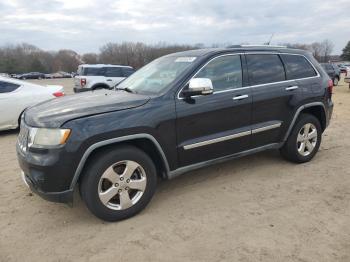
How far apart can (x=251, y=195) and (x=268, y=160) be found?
144 cm

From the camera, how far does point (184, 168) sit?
3867 mm

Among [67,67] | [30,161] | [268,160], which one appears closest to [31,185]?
[30,161]

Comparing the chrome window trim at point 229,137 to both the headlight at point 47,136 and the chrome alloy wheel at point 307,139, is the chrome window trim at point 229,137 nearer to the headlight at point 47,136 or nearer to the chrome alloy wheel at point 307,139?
the chrome alloy wheel at point 307,139

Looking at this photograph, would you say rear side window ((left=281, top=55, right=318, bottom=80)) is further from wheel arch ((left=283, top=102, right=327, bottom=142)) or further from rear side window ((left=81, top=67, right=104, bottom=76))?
rear side window ((left=81, top=67, right=104, bottom=76))

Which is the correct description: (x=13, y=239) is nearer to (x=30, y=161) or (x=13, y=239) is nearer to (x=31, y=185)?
(x=31, y=185)

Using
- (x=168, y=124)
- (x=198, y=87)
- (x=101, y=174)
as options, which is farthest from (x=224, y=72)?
(x=101, y=174)

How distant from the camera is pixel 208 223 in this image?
134 inches

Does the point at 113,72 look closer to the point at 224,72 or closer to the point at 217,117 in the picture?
the point at 224,72

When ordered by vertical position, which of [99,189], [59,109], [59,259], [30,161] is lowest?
[59,259]

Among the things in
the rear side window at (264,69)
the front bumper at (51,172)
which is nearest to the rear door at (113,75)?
the rear side window at (264,69)

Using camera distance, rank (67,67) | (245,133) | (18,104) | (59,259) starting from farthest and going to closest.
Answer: (67,67) → (18,104) → (245,133) → (59,259)

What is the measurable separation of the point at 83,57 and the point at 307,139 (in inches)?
4243

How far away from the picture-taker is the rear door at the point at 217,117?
3.79m

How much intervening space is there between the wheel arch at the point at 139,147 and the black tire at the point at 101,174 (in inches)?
2.3
